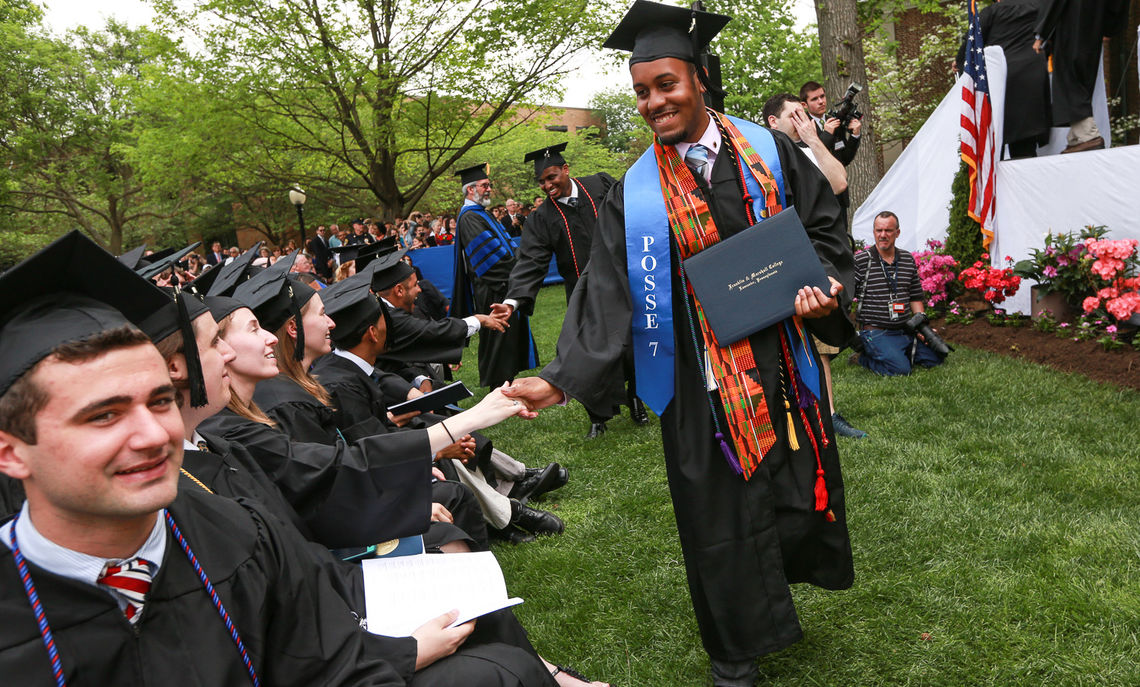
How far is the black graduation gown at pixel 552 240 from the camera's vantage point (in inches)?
260

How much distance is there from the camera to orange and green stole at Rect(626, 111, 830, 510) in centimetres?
285

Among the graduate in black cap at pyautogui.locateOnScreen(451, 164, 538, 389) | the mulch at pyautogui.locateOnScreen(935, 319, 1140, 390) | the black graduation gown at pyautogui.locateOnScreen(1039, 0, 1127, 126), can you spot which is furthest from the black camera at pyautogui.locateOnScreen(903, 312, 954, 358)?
the black graduation gown at pyautogui.locateOnScreen(1039, 0, 1127, 126)

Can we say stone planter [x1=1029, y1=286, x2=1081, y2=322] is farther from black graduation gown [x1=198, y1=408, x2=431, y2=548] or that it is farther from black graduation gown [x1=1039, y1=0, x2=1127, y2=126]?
black graduation gown [x1=198, y1=408, x2=431, y2=548]

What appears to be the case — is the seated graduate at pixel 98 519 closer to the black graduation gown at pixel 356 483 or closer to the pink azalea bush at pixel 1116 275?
the black graduation gown at pixel 356 483

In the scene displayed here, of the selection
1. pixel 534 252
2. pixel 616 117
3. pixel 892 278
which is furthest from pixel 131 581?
pixel 616 117

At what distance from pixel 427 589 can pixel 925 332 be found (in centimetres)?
565

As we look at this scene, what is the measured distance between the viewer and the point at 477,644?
2332 mm

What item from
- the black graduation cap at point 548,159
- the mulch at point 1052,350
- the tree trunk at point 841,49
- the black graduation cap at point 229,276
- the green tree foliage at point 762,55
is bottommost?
the mulch at point 1052,350

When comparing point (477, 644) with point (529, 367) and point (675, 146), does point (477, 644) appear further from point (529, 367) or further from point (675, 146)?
point (529, 367)

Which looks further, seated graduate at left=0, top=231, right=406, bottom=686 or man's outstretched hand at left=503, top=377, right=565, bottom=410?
man's outstretched hand at left=503, top=377, right=565, bottom=410

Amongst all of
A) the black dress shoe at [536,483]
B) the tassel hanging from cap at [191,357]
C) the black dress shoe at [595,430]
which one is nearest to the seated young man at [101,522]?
the tassel hanging from cap at [191,357]

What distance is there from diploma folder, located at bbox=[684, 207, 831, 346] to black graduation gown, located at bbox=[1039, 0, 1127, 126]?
770cm

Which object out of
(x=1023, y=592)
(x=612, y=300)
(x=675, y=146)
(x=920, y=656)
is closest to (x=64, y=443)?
(x=612, y=300)

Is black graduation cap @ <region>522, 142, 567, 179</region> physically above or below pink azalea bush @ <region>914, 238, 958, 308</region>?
above
